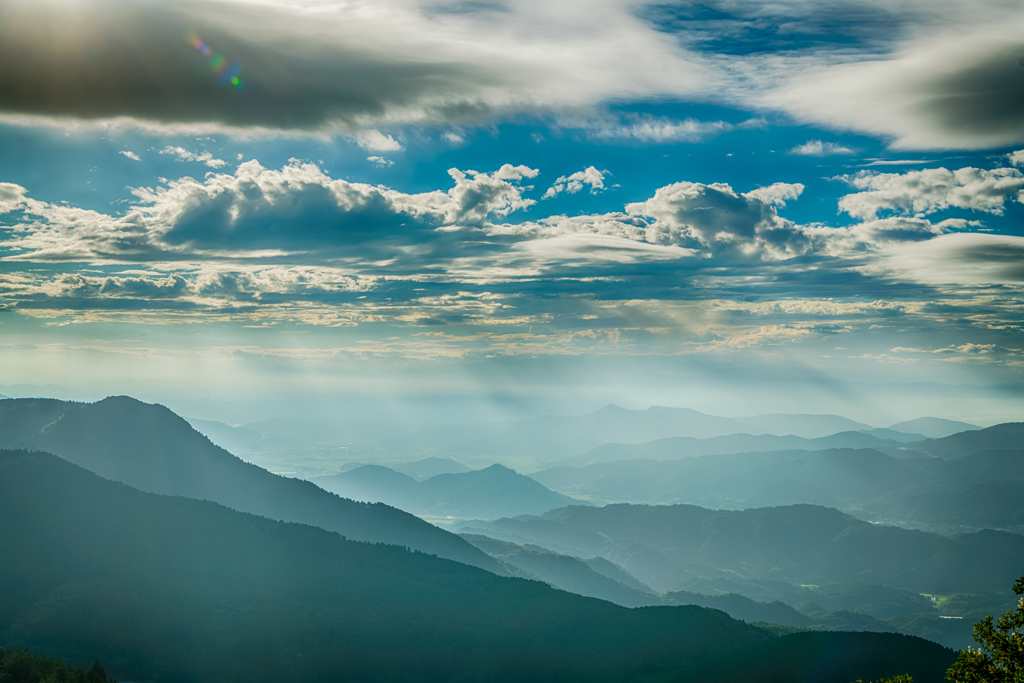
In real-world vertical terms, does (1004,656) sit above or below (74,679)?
above

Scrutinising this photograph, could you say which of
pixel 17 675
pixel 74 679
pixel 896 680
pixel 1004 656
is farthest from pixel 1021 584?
pixel 17 675

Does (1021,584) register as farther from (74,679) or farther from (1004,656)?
(74,679)

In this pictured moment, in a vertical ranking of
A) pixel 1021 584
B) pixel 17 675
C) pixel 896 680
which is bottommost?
pixel 17 675

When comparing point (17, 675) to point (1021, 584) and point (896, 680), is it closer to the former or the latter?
point (896, 680)

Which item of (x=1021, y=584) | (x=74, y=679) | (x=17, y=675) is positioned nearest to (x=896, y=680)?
(x=1021, y=584)

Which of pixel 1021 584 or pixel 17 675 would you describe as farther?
pixel 17 675

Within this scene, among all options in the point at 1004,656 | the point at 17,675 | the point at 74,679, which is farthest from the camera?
the point at 17,675

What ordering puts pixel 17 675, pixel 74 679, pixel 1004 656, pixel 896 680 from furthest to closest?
pixel 17 675
pixel 74 679
pixel 896 680
pixel 1004 656
